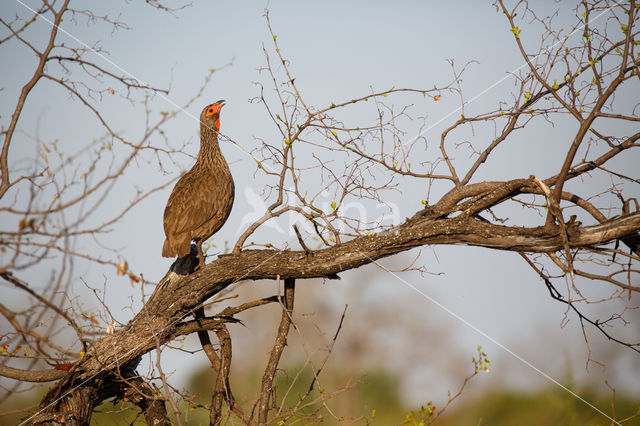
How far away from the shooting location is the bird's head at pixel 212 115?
16.3ft

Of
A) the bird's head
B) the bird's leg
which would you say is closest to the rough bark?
the bird's leg

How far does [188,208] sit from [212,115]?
3.77 feet

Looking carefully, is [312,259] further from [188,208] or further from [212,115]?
[212,115]

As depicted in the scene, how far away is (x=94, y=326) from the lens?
3.30 meters

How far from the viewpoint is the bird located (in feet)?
13.7

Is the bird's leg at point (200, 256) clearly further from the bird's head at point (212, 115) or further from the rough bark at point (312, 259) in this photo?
the bird's head at point (212, 115)

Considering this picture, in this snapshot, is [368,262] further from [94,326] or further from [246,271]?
[94,326]

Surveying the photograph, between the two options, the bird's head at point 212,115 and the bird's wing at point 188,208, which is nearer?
the bird's wing at point 188,208

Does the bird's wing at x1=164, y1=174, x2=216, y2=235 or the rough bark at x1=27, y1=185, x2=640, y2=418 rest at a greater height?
the bird's wing at x1=164, y1=174, x2=216, y2=235

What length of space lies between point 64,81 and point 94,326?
206 cm

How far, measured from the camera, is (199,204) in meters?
4.30

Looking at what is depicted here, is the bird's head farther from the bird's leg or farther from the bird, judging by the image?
the bird's leg

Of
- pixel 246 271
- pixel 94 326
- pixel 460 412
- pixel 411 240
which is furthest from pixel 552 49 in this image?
pixel 460 412

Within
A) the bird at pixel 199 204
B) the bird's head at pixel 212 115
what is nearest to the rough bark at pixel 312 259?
the bird at pixel 199 204
